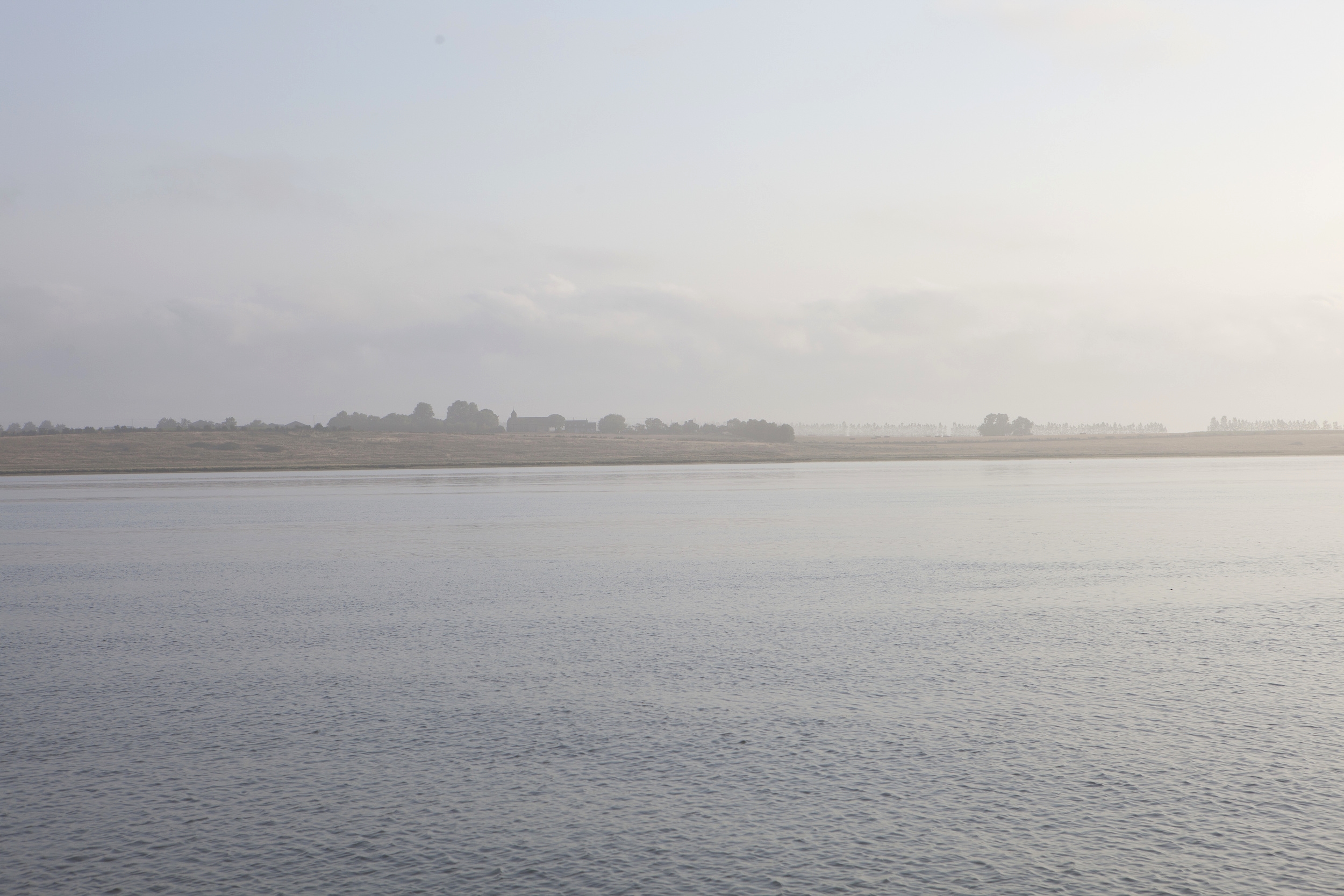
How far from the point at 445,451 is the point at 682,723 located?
13293 centimetres

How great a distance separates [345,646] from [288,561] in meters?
13.6

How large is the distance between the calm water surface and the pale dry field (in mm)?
99036

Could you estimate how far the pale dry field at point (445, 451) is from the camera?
119 metres

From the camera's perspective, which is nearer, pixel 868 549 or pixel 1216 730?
pixel 1216 730

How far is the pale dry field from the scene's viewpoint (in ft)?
390

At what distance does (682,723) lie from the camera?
1163 centimetres

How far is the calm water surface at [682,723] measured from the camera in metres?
7.87

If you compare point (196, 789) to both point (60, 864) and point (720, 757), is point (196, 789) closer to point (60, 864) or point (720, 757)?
point (60, 864)

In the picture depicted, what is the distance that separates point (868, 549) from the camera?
1163 inches

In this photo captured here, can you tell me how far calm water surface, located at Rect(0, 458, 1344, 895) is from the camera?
7.87 m

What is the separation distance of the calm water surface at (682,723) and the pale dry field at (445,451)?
99036 millimetres

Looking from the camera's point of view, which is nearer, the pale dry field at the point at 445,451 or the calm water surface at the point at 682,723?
the calm water surface at the point at 682,723

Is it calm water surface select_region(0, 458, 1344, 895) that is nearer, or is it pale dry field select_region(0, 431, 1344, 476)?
calm water surface select_region(0, 458, 1344, 895)

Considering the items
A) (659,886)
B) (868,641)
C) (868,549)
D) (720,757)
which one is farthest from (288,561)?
(659,886)
